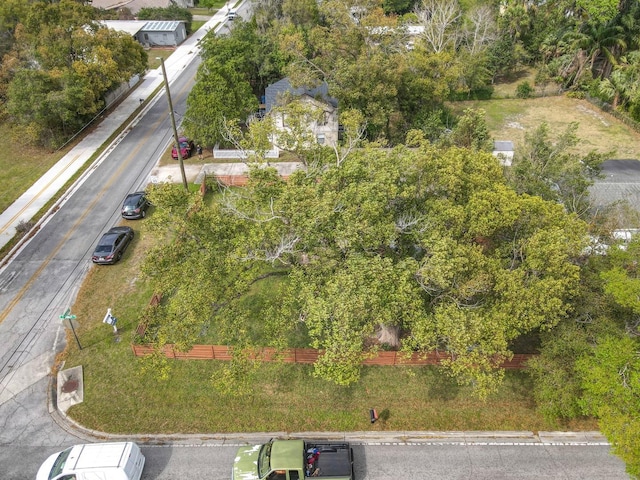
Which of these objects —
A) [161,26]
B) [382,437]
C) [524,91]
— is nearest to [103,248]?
[382,437]

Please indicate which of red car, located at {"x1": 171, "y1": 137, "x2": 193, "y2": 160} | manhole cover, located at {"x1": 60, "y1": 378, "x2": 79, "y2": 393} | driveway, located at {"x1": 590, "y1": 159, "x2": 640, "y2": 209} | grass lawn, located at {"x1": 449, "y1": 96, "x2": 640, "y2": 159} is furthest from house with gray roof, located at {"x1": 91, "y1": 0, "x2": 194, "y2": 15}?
manhole cover, located at {"x1": 60, "y1": 378, "x2": 79, "y2": 393}

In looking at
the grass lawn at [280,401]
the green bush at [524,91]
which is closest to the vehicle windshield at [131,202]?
the grass lawn at [280,401]

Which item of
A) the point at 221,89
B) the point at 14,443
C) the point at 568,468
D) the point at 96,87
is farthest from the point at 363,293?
the point at 96,87

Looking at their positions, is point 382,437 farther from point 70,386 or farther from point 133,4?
point 133,4

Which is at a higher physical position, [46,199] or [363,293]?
[363,293]

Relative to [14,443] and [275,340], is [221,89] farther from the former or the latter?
[14,443]

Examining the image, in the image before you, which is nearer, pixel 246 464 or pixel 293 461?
pixel 293 461

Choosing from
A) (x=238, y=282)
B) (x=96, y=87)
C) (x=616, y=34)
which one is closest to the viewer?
(x=238, y=282)

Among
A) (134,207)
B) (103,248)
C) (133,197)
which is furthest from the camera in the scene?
(133,197)
